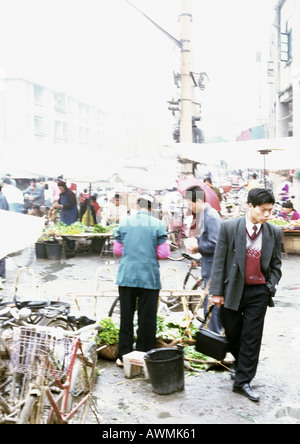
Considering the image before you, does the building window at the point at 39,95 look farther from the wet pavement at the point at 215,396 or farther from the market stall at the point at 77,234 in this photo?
the wet pavement at the point at 215,396

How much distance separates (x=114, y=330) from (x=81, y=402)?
6.66 ft

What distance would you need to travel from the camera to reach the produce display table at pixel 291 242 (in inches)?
547

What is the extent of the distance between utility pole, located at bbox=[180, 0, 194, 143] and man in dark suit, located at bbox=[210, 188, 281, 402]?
1054 centimetres

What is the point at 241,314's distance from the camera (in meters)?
4.92

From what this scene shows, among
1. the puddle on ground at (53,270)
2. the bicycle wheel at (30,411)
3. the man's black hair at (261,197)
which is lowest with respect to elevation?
the puddle on ground at (53,270)

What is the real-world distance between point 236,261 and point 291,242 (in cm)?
979

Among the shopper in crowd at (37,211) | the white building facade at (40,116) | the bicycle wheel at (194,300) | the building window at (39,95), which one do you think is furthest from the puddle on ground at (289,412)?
the building window at (39,95)

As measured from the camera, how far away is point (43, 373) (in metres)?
3.63

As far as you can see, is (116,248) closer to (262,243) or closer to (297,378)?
(262,243)

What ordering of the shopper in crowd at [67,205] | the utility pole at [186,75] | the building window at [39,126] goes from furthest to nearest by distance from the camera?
the building window at [39,126]
the shopper in crowd at [67,205]
the utility pole at [186,75]

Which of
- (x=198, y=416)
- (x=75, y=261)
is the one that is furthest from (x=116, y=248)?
(x=75, y=261)

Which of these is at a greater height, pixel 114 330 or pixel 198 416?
pixel 114 330

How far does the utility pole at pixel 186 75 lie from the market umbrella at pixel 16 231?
11216 mm

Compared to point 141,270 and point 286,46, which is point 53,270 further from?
point 286,46
